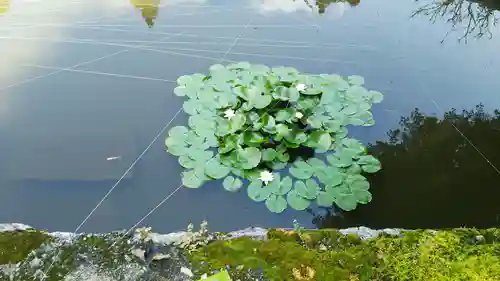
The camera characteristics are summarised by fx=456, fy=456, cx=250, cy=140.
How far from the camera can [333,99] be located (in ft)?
8.05

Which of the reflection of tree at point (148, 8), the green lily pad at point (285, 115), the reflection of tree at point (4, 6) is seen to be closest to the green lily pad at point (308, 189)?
the green lily pad at point (285, 115)

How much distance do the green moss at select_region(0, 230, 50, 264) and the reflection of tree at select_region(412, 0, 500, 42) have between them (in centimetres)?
287

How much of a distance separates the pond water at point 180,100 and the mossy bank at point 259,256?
0.45 m

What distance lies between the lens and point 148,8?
10.9ft

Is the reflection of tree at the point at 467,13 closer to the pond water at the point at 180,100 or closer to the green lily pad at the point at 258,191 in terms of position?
the pond water at the point at 180,100

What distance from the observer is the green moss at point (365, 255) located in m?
1.37

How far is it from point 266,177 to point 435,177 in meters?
0.81

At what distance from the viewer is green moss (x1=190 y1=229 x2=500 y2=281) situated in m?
1.37

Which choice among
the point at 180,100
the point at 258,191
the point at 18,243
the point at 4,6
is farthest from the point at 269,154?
the point at 4,6

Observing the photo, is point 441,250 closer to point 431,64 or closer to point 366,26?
point 431,64

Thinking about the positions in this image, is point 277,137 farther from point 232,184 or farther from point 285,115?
point 232,184

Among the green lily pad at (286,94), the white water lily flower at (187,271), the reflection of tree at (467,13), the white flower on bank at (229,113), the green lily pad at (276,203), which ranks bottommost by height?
the green lily pad at (276,203)

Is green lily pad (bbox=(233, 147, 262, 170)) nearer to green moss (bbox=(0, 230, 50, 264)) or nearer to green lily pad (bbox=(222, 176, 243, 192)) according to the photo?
green lily pad (bbox=(222, 176, 243, 192))

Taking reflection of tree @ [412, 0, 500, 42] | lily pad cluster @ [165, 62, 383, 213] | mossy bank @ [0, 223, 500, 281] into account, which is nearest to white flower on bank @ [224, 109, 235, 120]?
lily pad cluster @ [165, 62, 383, 213]
